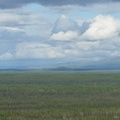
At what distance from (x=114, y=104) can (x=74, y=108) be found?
1103 cm

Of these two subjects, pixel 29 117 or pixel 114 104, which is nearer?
pixel 29 117

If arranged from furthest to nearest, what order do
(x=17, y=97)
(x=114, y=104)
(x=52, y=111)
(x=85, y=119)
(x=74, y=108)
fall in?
(x=17, y=97) → (x=114, y=104) → (x=74, y=108) → (x=52, y=111) → (x=85, y=119)

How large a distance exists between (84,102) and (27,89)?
40073mm

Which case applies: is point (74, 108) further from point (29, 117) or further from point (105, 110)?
point (29, 117)

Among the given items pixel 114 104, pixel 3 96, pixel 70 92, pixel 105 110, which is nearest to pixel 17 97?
pixel 3 96

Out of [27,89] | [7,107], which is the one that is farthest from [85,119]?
[27,89]

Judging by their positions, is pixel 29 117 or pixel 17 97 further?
pixel 17 97

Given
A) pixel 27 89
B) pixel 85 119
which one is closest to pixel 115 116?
pixel 85 119

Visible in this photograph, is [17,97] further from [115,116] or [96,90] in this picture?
[115,116]

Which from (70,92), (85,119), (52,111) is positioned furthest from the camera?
(70,92)

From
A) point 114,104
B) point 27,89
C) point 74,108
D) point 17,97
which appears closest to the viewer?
point 74,108

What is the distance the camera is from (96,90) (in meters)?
136

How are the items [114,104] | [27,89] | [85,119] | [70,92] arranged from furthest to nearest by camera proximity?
1. [27,89]
2. [70,92]
3. [114,104]
4. [85,119]

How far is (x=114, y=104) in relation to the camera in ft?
320
